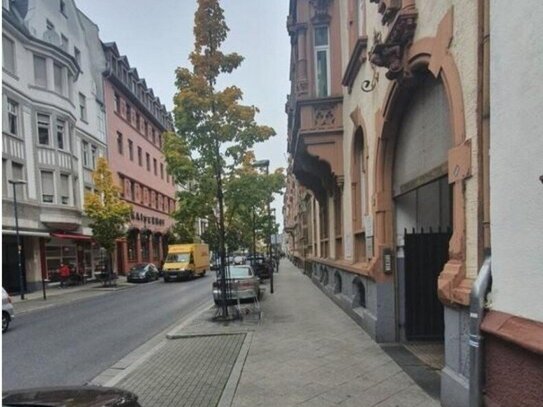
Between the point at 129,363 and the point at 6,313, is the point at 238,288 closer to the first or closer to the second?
the point at 129,363

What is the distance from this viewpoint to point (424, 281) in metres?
7.32

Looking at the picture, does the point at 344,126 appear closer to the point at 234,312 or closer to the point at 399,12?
the point at 399,12

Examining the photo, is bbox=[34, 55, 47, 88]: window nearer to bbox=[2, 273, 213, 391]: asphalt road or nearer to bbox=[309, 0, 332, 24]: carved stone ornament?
bbox=[2, 273, 213, 391]: asphalt road

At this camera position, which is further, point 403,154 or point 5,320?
point 5,320

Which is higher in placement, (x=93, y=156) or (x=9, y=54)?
(x=9, y=54)

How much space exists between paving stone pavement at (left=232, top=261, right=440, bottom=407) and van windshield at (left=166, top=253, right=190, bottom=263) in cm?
2053

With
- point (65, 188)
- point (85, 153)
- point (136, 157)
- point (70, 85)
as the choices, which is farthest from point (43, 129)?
point (136, 157)

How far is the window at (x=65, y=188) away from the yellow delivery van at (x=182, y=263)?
308 inches

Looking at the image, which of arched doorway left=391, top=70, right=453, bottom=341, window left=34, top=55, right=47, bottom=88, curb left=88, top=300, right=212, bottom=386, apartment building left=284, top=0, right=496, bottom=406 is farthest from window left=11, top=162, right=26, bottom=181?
arched doorway left=391, top=70, right=453, bottom=341

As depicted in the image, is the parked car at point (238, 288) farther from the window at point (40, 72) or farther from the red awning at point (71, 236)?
the window at point (40, 72)

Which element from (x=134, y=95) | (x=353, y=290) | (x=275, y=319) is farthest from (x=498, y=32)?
(x=134, y=95)

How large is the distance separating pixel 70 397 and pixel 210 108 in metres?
9.43

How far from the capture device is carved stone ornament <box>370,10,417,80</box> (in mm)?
5652

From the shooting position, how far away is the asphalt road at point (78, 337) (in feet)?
23.8
